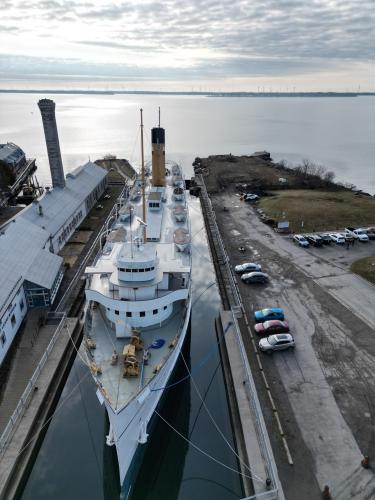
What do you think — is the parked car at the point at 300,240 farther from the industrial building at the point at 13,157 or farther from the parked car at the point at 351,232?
the industrial building at the point at 13,157

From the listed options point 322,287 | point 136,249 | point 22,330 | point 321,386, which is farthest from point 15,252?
point 322,287

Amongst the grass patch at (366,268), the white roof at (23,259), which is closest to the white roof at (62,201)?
the white roof at (23,259)

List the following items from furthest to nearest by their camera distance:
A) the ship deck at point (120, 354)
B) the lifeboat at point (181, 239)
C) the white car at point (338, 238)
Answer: the white car at point (338, 238) < the lifeboat at point (181, 239) < the ship deck at point (120, 354)

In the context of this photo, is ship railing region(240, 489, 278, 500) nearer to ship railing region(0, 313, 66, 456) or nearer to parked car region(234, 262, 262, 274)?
ship railing region(0, 313, 66, 456)

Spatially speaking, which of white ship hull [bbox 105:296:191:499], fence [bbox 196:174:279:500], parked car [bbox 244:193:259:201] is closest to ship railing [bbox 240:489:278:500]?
fence [bbox 196:174:279:500]

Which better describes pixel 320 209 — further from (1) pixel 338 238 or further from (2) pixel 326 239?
(2) pixel 326 239

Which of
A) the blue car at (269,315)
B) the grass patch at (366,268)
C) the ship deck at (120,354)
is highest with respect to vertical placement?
the ship deck at (120,354)
